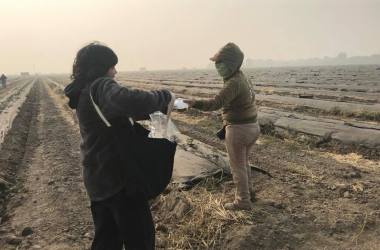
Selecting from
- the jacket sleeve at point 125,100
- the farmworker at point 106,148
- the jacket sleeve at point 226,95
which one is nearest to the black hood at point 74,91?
the farmworker at point 106,148

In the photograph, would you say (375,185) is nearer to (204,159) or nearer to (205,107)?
(204,159)

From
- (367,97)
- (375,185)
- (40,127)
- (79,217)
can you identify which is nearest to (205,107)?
(79,217)

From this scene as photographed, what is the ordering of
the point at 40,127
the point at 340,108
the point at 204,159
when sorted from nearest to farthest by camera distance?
the point at 204,159
the point at 340,108
the point at 40,127

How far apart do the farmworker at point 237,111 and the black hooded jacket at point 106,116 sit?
1154mm

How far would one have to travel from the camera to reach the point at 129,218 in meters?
2.57

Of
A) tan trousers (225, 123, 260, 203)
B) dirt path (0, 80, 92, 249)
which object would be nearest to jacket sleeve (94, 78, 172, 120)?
tan trousers (225, 123, 260, 203)

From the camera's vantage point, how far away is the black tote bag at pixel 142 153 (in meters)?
2.49

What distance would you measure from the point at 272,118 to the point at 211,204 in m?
5.47

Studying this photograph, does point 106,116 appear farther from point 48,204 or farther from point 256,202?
point 48,204

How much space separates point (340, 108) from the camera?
10734 mm

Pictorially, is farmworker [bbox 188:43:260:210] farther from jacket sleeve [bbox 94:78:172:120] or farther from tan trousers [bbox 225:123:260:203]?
jacket sleeve [bbox 94:78:172:120]

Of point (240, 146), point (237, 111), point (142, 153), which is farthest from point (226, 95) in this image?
point (142, 153)

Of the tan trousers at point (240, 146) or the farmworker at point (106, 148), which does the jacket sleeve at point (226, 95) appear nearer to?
the tan trousers at point (240, 146)

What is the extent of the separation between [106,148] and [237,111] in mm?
1742
